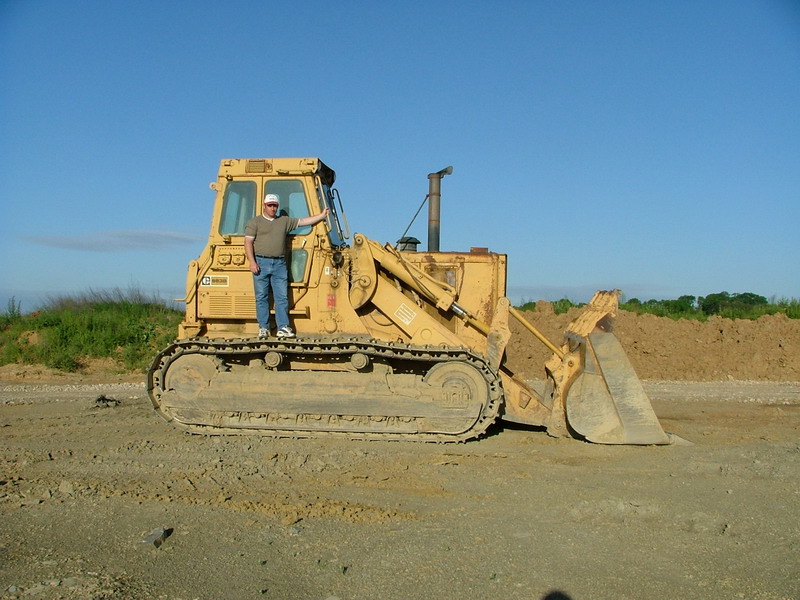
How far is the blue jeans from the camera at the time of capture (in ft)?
28.3

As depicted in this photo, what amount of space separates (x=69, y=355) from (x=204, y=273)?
973 cm

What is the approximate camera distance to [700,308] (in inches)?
940

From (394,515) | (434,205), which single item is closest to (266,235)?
(434,205)

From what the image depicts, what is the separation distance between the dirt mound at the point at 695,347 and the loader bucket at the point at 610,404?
8189 mm

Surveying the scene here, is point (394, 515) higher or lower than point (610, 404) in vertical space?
lower

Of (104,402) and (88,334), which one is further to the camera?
(88,334)

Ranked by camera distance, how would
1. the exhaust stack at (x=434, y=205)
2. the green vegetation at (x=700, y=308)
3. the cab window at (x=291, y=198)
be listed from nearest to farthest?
the cab window at (x=291, y=198) → the exhaust stack at (x=434, y=205) → the green vegetation at (x=700, y=308)

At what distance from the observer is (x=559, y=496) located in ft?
20.2

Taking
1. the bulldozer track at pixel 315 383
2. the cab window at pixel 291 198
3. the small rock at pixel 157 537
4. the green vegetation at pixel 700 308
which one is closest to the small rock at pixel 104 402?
the bulldozer track at pixel 315 383

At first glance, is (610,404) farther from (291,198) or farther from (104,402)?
(104,402)

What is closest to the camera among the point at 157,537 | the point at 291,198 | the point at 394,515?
the point at 157,537

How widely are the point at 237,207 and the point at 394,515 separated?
4.82m

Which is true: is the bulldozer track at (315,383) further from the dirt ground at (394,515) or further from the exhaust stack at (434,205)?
the exhaust stack at (434,205)

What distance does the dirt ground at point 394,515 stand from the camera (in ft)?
14.3
